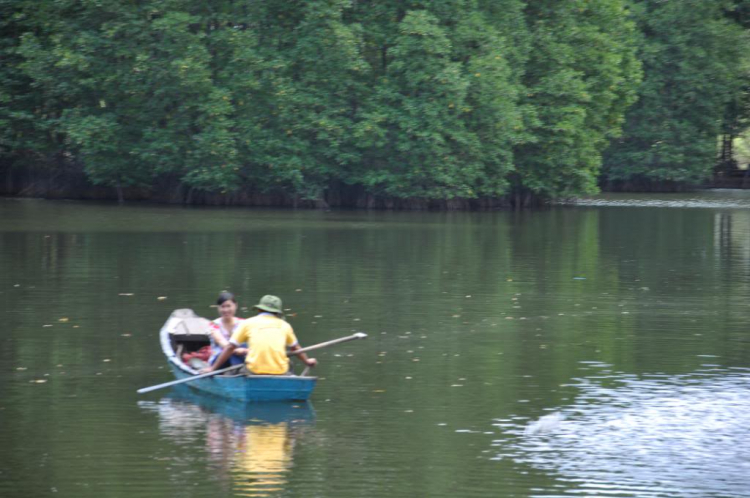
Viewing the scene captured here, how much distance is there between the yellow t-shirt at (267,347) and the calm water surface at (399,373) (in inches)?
15.6

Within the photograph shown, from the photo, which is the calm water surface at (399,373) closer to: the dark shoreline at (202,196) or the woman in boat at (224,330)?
the woman in boat at (224,330)

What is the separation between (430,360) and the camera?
16.3m

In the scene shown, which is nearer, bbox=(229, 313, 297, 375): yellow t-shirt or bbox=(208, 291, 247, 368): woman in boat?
bbox=(229, 313, 297, 375): yellow t-shirt

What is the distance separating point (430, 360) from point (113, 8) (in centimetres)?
3428

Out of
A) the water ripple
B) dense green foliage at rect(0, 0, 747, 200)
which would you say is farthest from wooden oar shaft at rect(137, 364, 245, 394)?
dense green foliage at rect(0, 0, 747, 200)

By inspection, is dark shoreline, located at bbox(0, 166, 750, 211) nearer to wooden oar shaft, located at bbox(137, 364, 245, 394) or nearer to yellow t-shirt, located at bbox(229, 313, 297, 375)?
wooden oar shaft, located at bbox(137, 364, 245, 394)

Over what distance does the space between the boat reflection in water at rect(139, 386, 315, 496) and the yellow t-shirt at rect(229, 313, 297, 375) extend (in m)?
0.38

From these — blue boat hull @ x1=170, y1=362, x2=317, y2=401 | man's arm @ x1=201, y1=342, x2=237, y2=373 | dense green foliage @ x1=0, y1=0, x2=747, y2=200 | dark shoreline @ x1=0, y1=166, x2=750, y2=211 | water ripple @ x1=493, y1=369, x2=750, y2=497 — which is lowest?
water ripple @ x1=493, y1=369, x2=750, y2=497

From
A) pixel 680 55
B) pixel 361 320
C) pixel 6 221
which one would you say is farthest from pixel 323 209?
pixel 361 320

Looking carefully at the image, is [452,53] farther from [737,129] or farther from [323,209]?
[737,129]

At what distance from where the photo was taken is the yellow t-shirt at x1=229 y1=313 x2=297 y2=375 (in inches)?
528

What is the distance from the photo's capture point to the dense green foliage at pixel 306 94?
4725 cm

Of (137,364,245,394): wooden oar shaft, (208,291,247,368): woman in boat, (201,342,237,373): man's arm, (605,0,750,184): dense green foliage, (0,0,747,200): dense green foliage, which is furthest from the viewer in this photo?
(605,0,750,184): dense green foliage

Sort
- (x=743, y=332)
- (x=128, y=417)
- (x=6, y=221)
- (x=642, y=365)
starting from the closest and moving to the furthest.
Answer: (x=128, y=417)
(x=642, y=365)
(x=743, y=332)
(x=6, y=221)
